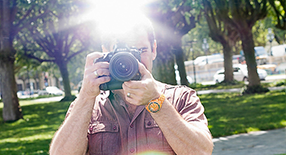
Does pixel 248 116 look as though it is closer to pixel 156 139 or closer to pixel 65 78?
pixel 156 139

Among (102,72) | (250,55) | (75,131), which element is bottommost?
(75,131)

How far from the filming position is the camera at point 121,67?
1.90 metres

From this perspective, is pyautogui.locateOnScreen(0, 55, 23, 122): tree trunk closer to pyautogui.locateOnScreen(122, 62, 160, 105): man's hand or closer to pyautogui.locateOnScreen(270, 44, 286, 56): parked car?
pyautogui.locateOnScreen(122, 62, 160, 105): man's hand

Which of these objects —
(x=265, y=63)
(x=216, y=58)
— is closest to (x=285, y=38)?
(x=265, y=63)

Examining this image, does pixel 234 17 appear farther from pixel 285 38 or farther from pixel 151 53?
pixel 285 38

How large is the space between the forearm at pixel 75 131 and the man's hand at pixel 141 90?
288 mm

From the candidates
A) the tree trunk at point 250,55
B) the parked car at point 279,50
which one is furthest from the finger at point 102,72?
the parked car at point 279,50

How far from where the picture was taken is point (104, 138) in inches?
86.0

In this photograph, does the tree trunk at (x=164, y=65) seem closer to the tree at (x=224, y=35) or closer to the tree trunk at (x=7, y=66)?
the tree trunk at (x=7, y=66)

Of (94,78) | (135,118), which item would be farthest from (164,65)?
(94,78)

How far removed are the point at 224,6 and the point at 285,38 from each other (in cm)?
2966

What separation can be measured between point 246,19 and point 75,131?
1579 centimetres

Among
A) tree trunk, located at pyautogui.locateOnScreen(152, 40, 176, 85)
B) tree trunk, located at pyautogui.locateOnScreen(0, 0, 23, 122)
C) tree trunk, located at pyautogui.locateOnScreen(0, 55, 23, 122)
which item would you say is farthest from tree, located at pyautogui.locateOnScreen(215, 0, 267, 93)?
tree trunk, located at pyautogui.locateOnScreen(0, 55, 23, 122)

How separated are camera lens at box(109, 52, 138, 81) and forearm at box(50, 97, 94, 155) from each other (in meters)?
0.27
